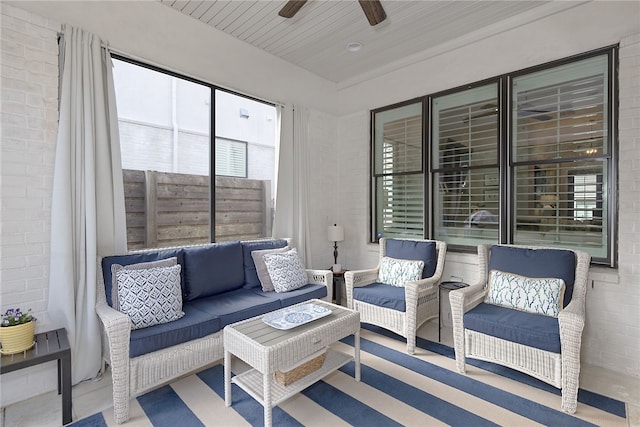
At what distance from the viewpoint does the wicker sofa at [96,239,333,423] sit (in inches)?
76.6

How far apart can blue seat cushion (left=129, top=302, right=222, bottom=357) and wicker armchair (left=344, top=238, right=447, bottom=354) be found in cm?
141

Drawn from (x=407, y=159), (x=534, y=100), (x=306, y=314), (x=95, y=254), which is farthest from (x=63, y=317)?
(x=534, y=100)

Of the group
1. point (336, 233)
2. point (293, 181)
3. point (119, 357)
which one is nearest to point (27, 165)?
point (119, 357)

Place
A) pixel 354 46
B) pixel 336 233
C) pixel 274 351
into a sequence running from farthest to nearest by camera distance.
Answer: pixel 336 233 < pixel 354 46 < pixel 274 351

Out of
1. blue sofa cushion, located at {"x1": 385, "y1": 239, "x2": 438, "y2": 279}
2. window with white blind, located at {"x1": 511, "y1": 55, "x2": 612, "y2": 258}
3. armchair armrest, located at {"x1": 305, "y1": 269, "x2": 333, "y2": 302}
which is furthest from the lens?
armchair armrest, located at {"x1": 305, "y1": 269, "x2": 333, "y2": 302}

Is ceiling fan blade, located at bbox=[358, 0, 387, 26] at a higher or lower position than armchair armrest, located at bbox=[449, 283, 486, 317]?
higher

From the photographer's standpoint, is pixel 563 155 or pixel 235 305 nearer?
pixel 235 305

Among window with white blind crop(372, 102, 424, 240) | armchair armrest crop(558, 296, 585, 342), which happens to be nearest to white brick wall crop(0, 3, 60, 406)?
window with white blind crop(372, 102, 424, 240)

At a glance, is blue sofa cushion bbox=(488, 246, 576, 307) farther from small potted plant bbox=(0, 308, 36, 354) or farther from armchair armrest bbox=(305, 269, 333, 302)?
small potted plant bbox=(0, 308, 36, 354)

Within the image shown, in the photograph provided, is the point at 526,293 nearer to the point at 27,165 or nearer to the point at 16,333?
the point at 16,333

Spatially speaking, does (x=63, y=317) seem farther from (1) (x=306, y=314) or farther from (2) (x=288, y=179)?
(2) (x=288, y=179)

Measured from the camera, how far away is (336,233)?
13.7 feet

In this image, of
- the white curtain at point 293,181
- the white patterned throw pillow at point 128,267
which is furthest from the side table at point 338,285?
the white patterned throw pillow at point 128,267

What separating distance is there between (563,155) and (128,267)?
372 cm
